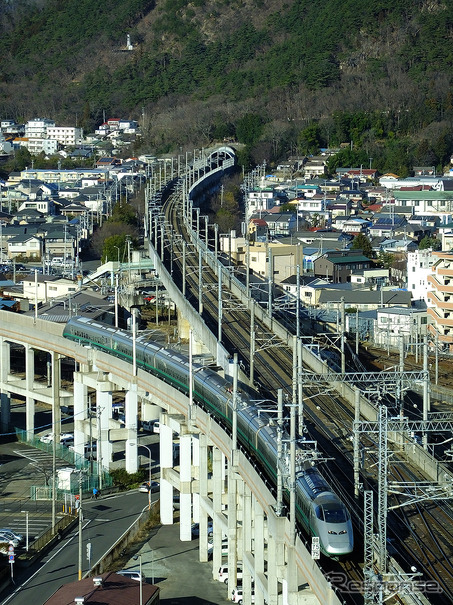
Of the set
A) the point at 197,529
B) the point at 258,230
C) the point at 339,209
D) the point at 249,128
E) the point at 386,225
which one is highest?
the point at 249,128

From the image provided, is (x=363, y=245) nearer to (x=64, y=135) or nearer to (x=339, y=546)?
(x=339, y=546)

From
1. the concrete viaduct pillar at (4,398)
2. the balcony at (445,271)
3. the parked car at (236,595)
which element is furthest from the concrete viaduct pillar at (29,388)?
Answer: the balcony at (445,271)

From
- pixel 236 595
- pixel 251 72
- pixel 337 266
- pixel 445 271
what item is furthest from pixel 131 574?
pixel 251 72

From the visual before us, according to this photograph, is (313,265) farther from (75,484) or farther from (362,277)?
(75,484)

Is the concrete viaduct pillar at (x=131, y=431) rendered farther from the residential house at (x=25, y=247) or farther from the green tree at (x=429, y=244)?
the residential house at (x=25, y=247)

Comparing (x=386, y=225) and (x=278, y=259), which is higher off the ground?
(x=386, y=225)

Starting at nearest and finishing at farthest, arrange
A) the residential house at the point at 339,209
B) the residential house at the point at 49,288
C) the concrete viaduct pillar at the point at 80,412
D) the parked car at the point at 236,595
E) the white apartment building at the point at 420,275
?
the parked car at the point at 236,595, the concrete viaduct pillar at the point at 80,412, the white apartment building at the point at 420,275, the residential house at the point at 49,288, the residential house at the point at 339,209

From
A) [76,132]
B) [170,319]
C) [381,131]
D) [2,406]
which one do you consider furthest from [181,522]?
[76,132]
